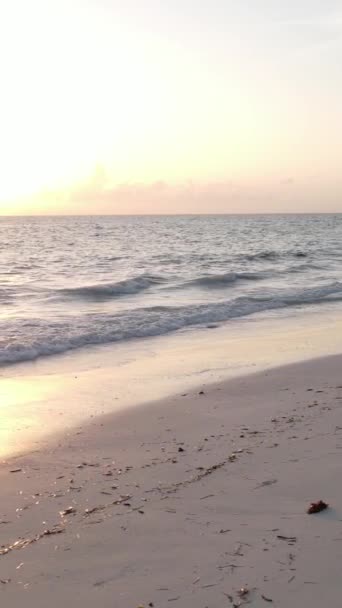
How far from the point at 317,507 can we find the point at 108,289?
57.5 ft

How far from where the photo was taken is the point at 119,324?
14.2m

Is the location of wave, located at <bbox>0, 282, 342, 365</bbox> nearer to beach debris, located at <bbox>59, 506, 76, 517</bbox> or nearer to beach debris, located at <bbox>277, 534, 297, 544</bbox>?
beach debris, located at <bbox>59, 506, 76, 517</bbox>

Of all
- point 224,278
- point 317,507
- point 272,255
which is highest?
point 272,255

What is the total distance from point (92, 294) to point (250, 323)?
23.7 ft

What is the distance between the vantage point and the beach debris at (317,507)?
420cm

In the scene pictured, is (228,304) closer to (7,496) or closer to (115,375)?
(115,375)

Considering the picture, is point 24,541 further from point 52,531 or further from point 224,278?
point 224,278

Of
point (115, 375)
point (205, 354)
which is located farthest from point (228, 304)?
point (115, 375)

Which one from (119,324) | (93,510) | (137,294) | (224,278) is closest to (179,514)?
(93,510)

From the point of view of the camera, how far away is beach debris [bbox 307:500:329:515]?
13.8 ft

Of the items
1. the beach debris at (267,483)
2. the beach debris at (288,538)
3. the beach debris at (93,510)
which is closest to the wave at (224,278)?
the beach debris at (267,483)

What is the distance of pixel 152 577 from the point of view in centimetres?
355

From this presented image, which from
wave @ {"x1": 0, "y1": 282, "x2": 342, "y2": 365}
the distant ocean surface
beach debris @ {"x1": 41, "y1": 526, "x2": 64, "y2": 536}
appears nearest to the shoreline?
wave @ {"x1": 0, "y1": 282, "x2": 342, "y2": 365}

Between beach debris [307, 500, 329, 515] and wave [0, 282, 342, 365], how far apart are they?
7.32 meters
